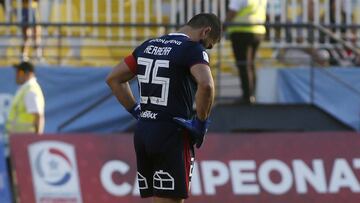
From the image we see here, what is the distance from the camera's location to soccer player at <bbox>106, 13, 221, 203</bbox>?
7.61 meters

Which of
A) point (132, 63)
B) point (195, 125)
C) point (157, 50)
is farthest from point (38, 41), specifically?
point (195, 125)

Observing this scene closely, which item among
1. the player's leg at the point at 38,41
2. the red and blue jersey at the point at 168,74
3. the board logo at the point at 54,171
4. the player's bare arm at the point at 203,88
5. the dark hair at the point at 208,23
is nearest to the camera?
the player's bare arm at the point at 203,88

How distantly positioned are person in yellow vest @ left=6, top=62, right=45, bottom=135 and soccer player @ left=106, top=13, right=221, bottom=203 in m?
5.78

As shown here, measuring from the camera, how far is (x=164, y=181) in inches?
307

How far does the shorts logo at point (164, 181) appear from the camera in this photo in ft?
25.5

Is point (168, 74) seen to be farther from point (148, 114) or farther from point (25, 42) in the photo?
point (25, 42)

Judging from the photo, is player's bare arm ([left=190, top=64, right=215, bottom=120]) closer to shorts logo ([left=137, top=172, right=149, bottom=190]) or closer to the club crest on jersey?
the club crest on jersey

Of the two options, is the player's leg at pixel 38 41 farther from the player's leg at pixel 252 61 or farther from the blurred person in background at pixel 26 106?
the player's leg at pixel 252 61

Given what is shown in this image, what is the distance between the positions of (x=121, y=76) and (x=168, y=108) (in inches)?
21.5

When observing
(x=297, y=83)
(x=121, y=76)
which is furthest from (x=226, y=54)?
(x=121, y=76)

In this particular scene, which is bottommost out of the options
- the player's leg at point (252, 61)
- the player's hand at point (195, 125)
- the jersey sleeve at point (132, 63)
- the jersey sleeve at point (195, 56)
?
the player's leg at point (252, 61)

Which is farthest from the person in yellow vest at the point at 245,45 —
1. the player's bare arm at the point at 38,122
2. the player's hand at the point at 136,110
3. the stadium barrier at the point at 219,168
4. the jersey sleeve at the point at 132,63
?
the jersey sleeve at the point at 132,63

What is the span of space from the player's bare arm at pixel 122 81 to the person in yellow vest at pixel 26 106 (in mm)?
5528

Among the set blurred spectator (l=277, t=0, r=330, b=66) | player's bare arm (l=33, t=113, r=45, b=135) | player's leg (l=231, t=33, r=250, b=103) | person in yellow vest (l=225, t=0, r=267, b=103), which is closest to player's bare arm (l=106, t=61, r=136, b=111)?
player's bare arm (l=33, t=113, r=45, b=135)
